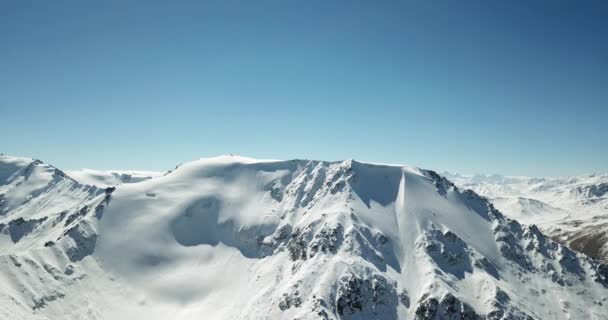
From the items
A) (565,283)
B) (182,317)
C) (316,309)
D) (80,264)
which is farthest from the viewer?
(80,264)

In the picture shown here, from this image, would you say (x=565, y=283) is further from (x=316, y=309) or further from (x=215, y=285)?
(x=215, y=285)

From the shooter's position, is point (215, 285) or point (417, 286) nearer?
point (417, 286)

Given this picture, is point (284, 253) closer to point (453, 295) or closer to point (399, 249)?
point (399, 249)

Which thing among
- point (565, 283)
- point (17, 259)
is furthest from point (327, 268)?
point (17, 259)

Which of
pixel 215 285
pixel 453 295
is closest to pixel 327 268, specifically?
pixel 453 295

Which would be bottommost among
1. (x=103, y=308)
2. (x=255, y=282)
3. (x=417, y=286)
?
(x=103, y=308)

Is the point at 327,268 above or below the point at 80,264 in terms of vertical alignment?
above

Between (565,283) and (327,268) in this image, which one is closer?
(327,268)

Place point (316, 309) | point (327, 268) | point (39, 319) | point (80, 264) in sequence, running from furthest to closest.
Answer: point (80, 264), point (327, 268), point (39, 319), point (316, 309)

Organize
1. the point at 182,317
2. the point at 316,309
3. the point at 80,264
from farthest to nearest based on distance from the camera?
the point at 80,264
the point at 182,317
the point at 316,309
